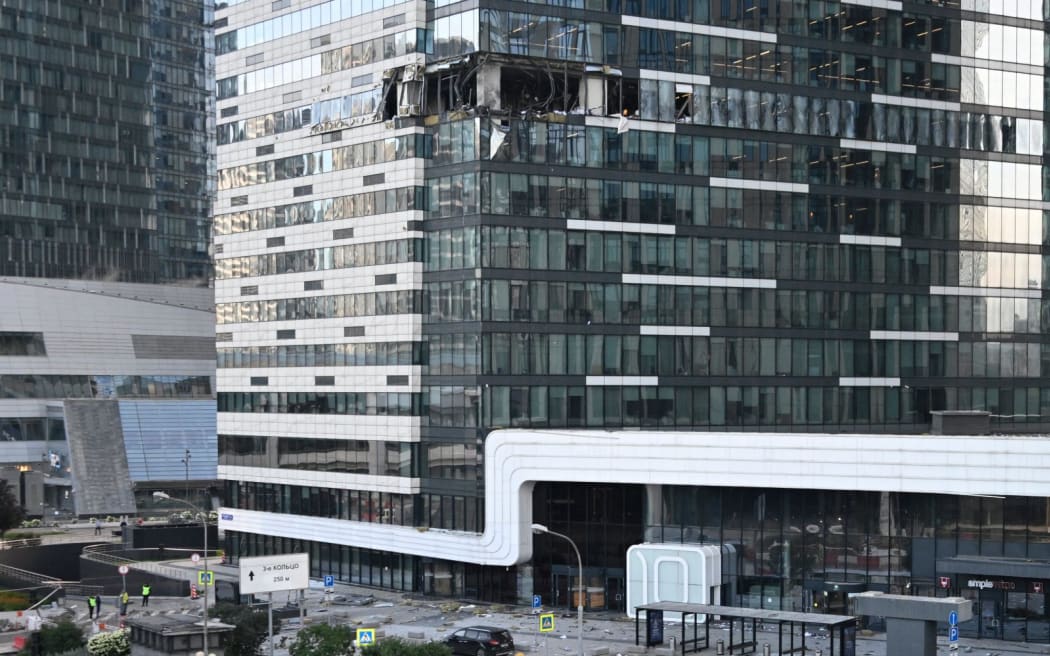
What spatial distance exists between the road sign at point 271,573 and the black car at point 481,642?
778 centimetres

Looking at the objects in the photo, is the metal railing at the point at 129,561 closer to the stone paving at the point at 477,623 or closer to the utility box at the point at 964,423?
the stone paving at the point at 477,623

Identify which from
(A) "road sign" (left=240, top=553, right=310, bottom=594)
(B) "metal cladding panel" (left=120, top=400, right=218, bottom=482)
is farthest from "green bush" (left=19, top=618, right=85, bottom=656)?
(B) "metal cladding panel" (left=120, top=400, right=218, bottom=482)

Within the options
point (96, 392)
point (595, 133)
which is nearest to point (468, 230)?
point (595, 133)

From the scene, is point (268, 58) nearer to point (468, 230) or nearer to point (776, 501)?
point (468, 230)

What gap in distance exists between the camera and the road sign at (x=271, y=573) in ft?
227

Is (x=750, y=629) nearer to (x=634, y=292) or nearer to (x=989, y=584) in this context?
(x=989, y=584)

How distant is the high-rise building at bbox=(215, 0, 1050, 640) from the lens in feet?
262

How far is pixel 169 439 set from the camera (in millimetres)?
162000

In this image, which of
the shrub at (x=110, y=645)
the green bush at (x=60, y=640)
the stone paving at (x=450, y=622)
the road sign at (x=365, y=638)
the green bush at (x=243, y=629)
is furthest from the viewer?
the stone paving at (x=450, y=622)

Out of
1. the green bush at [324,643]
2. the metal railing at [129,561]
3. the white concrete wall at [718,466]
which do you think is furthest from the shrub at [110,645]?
the metal railing at [129,561]

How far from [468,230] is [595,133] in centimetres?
980

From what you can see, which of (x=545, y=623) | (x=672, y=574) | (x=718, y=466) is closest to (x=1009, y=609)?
(x=718, y=466)

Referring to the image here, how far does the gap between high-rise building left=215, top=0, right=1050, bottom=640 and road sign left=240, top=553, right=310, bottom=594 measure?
17710 millimetres

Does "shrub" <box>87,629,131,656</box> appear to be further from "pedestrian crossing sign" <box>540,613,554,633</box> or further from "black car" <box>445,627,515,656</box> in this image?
"pedestrian crossing sign" <box>540,613,554,633</box>
